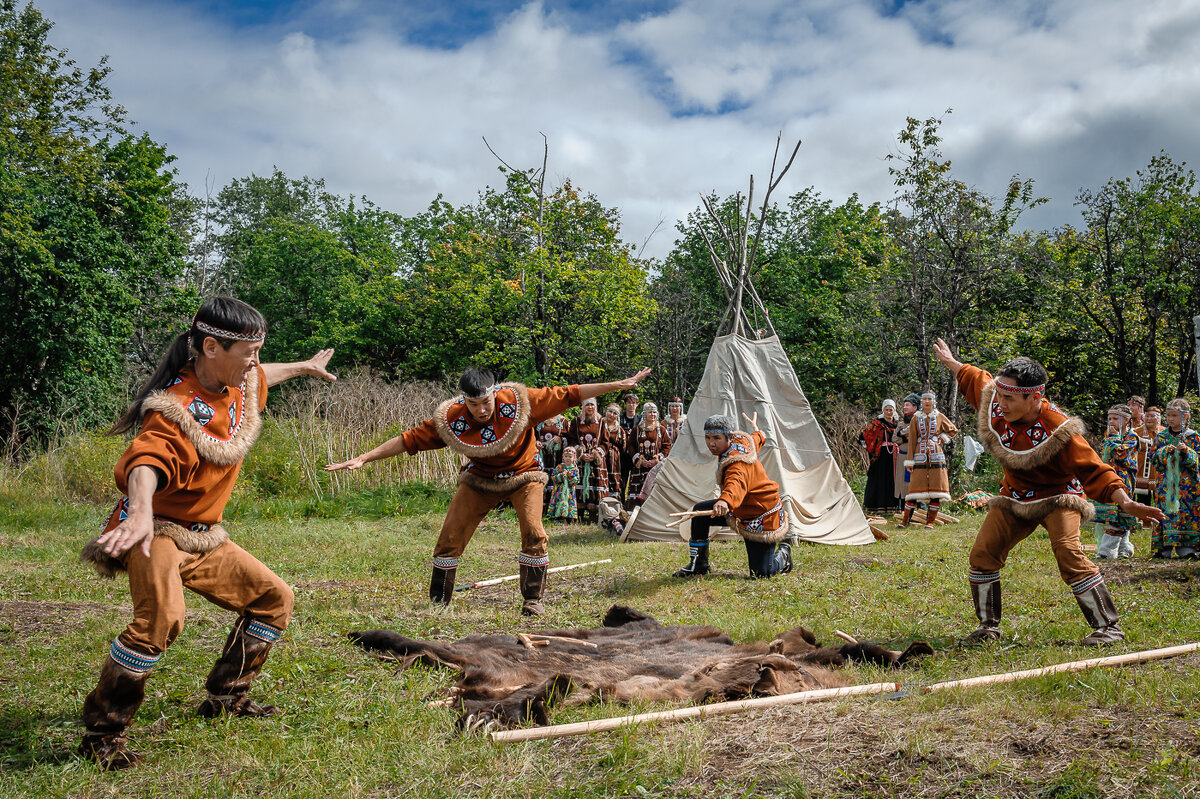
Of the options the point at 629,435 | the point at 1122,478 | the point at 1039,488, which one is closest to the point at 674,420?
the point at 629,435

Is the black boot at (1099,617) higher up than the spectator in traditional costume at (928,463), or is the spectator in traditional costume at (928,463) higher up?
the spectator in traditional costume at (928,463)

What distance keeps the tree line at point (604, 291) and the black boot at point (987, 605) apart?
962 cm

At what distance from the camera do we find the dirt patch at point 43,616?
15.1 ft

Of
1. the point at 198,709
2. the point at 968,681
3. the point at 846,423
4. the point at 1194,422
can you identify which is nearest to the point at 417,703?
the point at 198,709

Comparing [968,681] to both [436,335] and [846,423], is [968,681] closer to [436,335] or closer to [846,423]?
[846,423]

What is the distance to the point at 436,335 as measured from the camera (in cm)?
2295

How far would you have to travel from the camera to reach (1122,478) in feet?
27.2

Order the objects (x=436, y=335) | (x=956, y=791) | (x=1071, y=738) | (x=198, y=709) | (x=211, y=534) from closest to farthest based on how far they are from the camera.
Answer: (x=956, y=791)
(x=1071, y=738)
(x=211, y=534)
(x=198, y=709)
(x=436, y=335)

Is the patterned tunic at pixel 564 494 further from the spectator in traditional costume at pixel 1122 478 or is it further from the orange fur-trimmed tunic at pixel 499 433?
the spectator in traditional costume at pixel 1122 478

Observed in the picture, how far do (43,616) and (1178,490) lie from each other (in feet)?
29.3

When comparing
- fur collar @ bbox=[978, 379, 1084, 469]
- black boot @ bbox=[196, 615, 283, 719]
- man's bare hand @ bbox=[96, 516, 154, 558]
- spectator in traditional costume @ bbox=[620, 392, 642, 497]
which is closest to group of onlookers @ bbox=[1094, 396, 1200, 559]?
fur collar @ bbox=[978, 379, 1084, 469]

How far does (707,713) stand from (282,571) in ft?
15.9

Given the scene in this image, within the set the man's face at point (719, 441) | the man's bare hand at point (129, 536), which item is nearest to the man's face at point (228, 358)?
the man's bare hand at point (129, 536)

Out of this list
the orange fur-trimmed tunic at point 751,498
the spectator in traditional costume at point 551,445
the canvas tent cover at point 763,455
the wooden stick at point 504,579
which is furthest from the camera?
the spectator in traditional costume at point 551,445
